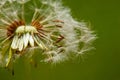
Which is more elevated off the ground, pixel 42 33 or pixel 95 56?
pixel 95 56

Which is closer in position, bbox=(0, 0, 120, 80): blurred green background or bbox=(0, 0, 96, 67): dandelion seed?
bbox=(0, 0, 96, 67): dandelion seed

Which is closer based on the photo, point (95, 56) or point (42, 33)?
point (42, 33)

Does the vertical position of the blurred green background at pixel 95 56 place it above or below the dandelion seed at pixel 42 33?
above

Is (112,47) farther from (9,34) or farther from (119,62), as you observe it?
(9,34)

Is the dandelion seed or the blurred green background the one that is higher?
the blurred green background
